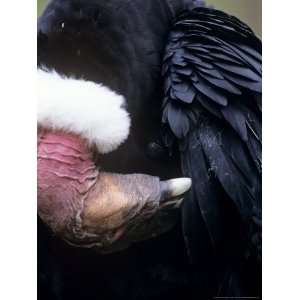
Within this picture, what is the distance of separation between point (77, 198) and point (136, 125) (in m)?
0.19

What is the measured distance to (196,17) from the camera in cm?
141

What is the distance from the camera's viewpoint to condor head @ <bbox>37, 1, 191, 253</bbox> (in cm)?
137

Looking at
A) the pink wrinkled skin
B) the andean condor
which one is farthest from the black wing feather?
the pink wrinkled skin

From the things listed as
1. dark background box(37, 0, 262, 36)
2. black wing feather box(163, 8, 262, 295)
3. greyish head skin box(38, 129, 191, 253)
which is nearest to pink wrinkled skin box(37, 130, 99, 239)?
greyish head skin box(38, 129, 191, 253)

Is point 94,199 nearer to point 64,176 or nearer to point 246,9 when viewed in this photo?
point 64,176

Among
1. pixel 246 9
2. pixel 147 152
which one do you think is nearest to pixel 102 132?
pixel 147 152

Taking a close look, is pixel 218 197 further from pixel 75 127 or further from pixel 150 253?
pixel 75 127

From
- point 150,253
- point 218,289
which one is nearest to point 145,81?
point 150,253

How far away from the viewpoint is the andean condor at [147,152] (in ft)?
4.49

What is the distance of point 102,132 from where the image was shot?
4.50 feet

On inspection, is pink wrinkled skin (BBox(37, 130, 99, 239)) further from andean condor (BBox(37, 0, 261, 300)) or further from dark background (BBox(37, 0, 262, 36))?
dark background (BBox(37, 0, 262, 36))

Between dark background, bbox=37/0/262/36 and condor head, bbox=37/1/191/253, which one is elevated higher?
dark background, bbox=37/0/262/36

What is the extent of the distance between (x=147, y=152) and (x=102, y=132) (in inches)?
4.1
